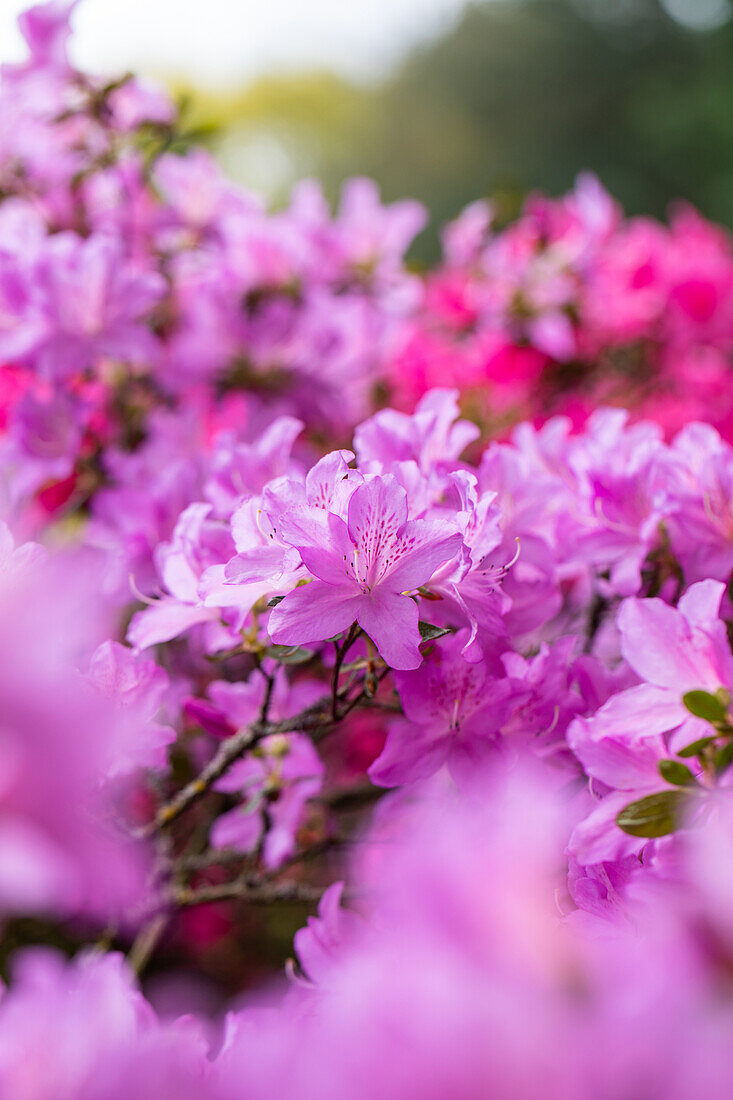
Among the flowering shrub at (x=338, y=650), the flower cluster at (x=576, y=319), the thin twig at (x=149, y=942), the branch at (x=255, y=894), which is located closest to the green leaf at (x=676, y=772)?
the flowering shrub at (x=338, y=650)

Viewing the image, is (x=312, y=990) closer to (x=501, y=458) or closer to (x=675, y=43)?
(x=501, y=458)

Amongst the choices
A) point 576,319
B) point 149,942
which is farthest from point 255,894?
point 576,319

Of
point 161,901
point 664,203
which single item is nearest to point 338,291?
point 161,901

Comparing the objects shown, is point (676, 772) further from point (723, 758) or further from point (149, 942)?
point (149, 942)

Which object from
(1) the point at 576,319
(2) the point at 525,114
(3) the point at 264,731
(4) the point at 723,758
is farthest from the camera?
(2) the point at 525,114

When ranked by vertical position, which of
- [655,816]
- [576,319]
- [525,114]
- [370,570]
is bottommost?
[525,114]

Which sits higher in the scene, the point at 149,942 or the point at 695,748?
the point at 695,748

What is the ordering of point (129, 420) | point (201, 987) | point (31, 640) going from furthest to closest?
1. point (201, 987)
2. point (129, 420)
3. point (31, 640)
